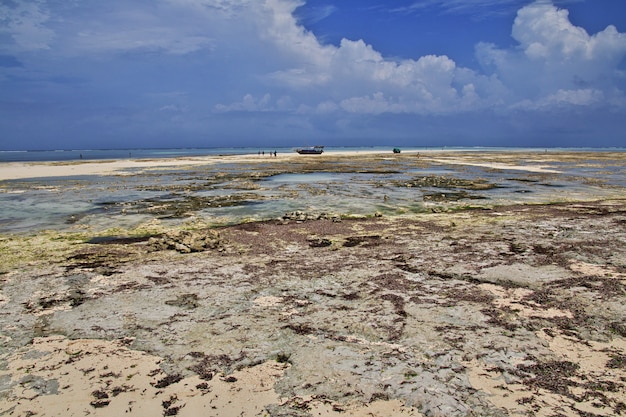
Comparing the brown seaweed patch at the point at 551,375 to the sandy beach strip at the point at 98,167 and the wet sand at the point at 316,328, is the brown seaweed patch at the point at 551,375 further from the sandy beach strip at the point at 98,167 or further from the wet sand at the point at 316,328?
the sandy beach strip at the point at 98,167

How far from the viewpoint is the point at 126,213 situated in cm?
2066

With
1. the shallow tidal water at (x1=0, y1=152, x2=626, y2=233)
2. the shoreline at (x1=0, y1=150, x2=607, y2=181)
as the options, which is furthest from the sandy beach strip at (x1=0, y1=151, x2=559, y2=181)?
the shallow tidal water at (x1=0, y1=152, x2=626, y2=233)

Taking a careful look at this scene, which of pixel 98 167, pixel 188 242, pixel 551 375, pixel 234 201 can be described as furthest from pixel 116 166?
pixel 551 375

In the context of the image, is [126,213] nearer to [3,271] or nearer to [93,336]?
[3,271]

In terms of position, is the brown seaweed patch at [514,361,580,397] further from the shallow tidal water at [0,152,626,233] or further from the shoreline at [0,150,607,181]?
the shoreline at [0,150,607,181]

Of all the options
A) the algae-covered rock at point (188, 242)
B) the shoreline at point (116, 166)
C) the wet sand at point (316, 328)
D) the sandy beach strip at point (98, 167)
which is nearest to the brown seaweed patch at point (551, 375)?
the wet sand at point (316, 328)

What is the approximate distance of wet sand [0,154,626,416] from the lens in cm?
527

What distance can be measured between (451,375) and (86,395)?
197 inches

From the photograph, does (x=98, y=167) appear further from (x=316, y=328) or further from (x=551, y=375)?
(x=551, y=375)

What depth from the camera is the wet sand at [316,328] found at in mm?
5270

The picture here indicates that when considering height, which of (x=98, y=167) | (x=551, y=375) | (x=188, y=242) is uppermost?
(x=98, y=167)

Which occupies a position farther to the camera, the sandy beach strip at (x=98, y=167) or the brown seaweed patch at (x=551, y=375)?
the sandy beach strip at (x=98, y=167)

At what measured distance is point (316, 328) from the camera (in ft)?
23.5

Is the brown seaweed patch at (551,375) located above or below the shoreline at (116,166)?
below
